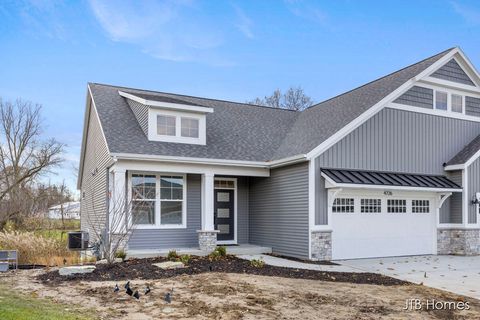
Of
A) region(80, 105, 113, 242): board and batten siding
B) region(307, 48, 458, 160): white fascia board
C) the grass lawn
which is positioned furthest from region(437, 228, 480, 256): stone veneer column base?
the grass lawn

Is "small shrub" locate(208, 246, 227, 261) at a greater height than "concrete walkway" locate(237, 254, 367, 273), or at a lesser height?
greater

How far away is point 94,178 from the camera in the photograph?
1659 cm

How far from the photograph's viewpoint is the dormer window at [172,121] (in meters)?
14.0

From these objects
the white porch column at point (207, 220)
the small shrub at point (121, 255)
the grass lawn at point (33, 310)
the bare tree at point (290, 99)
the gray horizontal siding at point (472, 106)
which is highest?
the bare tree at point (290, 99)

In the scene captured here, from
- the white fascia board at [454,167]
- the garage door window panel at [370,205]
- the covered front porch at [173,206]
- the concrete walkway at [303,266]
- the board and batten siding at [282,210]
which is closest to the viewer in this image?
the concrete walkway at [303,266]

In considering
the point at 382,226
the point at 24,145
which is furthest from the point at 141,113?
the point at 24,145

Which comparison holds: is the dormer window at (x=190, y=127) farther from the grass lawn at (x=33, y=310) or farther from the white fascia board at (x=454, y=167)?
the white fascia board at (x=454, y=167)

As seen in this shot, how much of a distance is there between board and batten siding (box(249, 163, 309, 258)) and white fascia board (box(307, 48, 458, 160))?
0.75m

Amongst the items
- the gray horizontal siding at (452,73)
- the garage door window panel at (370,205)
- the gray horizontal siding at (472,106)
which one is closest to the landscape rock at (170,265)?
the garage door window panel at (370,205)

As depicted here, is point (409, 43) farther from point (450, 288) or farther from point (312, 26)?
point (450, 288)

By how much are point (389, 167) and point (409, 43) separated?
9.76 m

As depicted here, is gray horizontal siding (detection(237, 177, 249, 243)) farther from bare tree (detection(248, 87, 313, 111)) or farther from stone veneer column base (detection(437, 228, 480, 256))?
bare tree (detection(248, 87, 313, 111))

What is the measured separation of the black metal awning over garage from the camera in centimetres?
1273

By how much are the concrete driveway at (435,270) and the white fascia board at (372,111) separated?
3414mm
